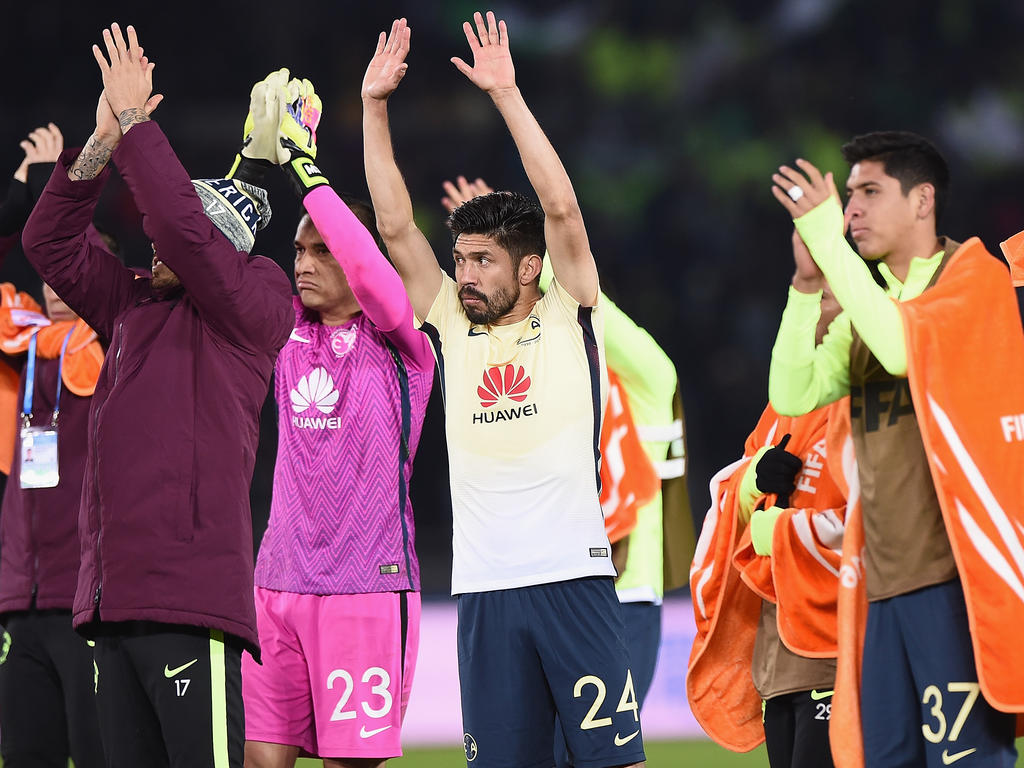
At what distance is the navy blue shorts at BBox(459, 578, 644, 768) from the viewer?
3.54 m

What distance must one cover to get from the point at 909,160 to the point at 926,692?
1.44m

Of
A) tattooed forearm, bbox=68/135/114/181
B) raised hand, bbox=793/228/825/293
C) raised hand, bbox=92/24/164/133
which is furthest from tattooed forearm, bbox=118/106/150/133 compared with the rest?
raised hand, bbox=793/228/825/293

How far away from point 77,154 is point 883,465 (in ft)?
7.46

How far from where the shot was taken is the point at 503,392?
3.71 meters

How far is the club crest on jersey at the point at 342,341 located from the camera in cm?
436

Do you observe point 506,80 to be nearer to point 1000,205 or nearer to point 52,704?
point 52,704

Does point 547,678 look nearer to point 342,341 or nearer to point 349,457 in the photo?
point 349,457

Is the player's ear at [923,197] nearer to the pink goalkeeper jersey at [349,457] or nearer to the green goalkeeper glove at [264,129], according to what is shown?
the pink goalkeeper jersey at [349,457]

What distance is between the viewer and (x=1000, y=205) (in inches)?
454

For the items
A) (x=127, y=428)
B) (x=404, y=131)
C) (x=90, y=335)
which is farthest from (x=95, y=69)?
(x=127, y=428)

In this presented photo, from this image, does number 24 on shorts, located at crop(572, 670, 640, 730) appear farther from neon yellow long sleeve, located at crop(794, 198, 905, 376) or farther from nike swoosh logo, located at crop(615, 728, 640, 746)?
neon yellow long sleeve, located at crop(794, 198, 905, 376)

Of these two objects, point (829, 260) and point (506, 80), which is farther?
point (506, 80)

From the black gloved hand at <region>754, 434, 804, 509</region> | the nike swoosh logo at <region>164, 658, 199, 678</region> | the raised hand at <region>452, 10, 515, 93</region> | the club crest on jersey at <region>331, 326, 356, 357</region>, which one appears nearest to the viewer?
the nike swoosh logo at <region>164, 658, 199, 678</region>

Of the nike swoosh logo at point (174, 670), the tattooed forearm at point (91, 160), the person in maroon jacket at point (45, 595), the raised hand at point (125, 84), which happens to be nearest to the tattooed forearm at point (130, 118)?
the raised hand at point (125, 84)
